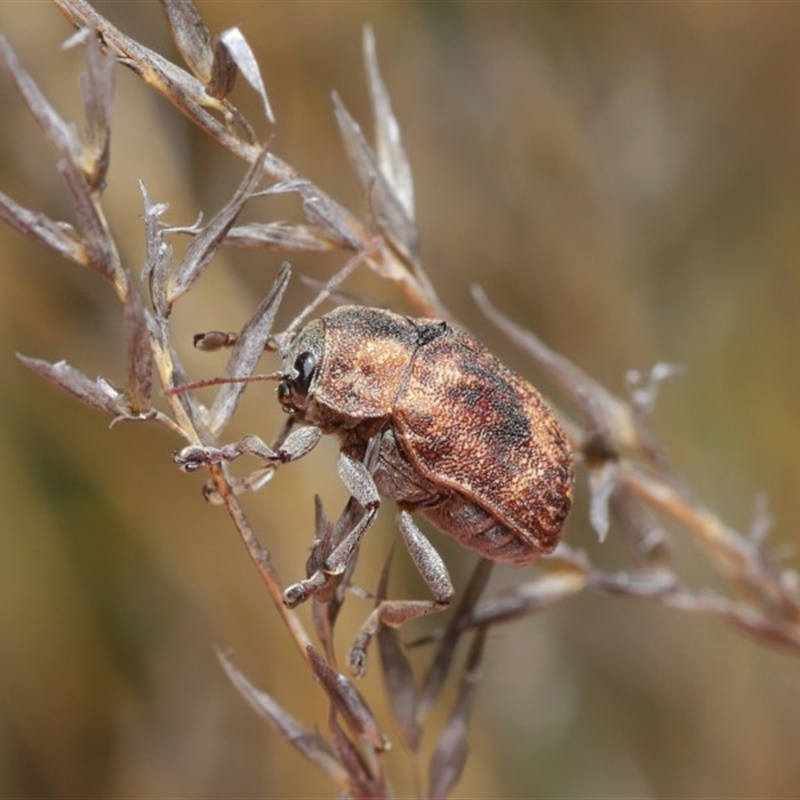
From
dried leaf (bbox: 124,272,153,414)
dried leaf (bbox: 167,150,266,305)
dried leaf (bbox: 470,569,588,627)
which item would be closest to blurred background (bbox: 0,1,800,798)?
dried leaf (bbox: 470,569,588,627)

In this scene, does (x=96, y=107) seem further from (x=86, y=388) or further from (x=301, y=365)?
(x=301, y=365)

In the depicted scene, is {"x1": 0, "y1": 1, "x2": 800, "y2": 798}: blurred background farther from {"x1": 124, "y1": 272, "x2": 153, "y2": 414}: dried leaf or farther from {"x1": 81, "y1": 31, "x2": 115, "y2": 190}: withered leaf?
{"x1": 81, "y1": 31, "x2": 115, "y2": 190}: withered leaf

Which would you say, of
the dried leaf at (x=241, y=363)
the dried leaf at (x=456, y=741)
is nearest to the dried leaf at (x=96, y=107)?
the dried leaf at (x=241, y=363)

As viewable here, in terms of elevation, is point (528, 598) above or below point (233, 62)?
below

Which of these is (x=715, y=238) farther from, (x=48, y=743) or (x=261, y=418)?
(x=48, y=743)

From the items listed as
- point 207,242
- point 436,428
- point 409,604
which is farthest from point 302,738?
point 207,242

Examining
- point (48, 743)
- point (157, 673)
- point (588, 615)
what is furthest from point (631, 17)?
point (48, 743)

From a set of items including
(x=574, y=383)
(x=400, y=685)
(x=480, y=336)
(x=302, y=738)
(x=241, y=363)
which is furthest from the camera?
(x=480, y=336)
